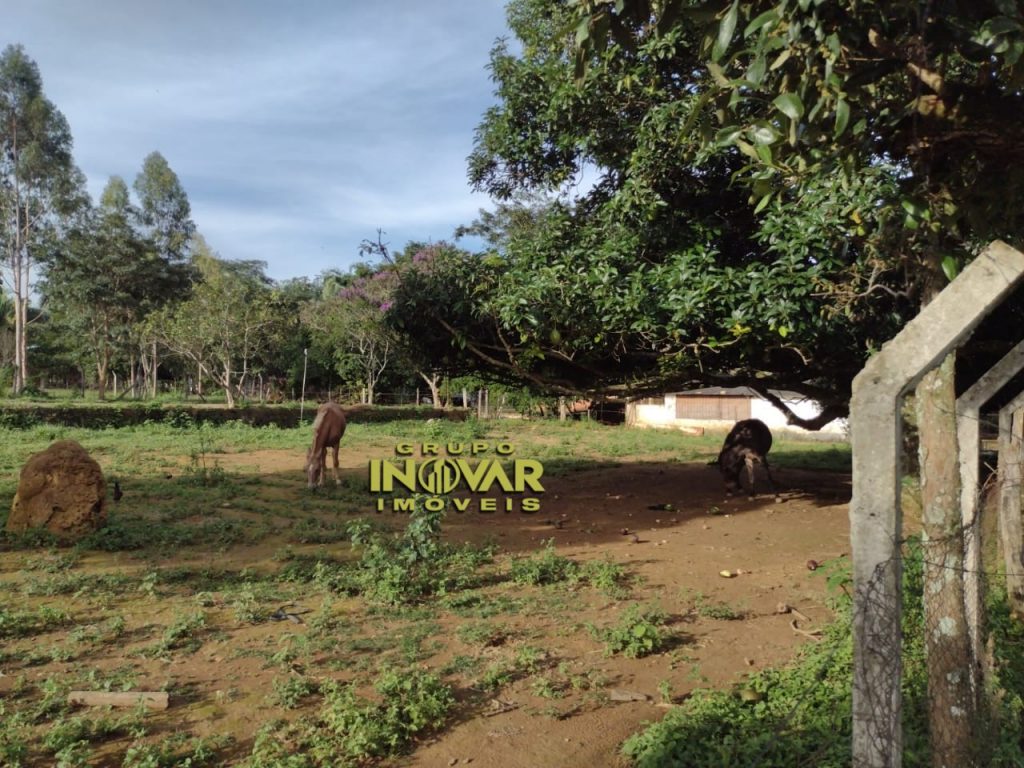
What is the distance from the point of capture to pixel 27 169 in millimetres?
30969

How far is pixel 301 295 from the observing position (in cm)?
4838

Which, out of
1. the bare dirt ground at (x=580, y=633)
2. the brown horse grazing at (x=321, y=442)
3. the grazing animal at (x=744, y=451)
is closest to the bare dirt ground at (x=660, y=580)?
the bare dirt ground at (x=580, y=633)

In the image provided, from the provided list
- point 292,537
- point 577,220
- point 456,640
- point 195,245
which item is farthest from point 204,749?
point 195,245

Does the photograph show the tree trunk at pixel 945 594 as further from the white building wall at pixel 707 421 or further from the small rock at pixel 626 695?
the white building wall at pixel 707 421

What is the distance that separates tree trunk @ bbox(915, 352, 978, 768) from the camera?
8.57 ft

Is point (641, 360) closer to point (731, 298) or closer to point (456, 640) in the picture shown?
point (731, 298)

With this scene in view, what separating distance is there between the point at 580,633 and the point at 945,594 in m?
2.97

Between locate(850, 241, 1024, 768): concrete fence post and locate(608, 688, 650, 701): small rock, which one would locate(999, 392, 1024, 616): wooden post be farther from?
locate(850, 241, 1024, 768): concrete fence post

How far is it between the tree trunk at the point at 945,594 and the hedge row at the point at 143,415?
71.6ft

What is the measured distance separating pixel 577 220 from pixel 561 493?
4.97 meters

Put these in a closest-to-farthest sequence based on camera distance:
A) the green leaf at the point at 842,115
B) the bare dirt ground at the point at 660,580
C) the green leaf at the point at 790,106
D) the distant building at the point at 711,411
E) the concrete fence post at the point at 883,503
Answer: the concrete fence post at the point at 883,503
the green leaf at the point at 790,106
the green leaf at the point at 842,115
the bare dirt ground at the point at 660,580
the distant building at the point at 711,411

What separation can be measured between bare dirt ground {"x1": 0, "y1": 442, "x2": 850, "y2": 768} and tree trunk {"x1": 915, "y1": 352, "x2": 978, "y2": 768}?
1.52 m

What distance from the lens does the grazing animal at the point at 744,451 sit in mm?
11695

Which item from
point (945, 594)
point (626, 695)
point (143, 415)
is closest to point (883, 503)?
point (945, 594)
